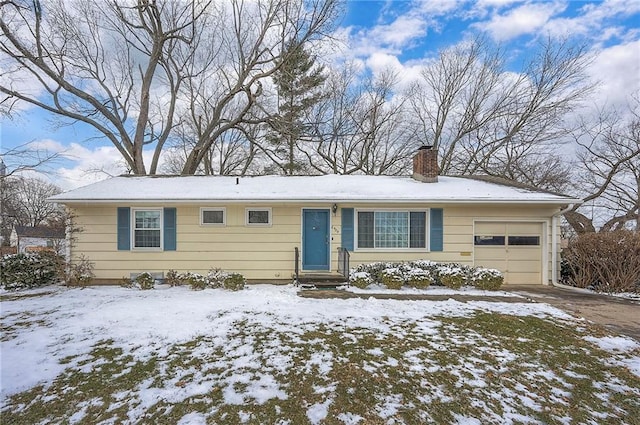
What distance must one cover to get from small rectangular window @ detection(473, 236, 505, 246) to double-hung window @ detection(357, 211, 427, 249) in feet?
5.16

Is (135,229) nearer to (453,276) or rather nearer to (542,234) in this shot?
(453,276)

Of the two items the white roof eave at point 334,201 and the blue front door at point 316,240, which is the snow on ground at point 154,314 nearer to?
the blue front door at point 316,240

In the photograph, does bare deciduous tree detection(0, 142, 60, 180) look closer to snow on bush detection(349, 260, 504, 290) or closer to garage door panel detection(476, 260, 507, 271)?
snow on bush detection(349, 260, 504, 290)

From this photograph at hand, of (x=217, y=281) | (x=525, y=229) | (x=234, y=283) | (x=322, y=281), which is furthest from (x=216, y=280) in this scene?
(x=525, y=229)

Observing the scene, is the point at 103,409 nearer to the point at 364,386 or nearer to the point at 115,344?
the point at 115,344

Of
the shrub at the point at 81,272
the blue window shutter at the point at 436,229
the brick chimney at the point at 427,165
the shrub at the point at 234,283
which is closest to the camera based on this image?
the shrub at the point at 234,283

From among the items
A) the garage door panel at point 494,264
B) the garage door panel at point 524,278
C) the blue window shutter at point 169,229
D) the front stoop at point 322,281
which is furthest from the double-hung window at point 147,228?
the garage door panel at point 524,278

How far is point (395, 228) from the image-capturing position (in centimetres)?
884

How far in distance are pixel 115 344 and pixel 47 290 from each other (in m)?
5.40

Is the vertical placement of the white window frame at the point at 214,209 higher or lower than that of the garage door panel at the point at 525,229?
higher

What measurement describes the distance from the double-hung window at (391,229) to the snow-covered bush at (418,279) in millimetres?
1156

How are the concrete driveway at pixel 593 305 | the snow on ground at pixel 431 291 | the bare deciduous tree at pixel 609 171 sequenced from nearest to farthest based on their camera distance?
the concrete driveway at pixel 593 305, the snow on ground at pixel 431 291, the bare deciduous tree at pixel 609 171

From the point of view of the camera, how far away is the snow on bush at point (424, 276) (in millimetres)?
7684

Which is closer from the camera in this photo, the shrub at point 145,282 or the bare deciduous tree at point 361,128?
the shrub at point 145,282
